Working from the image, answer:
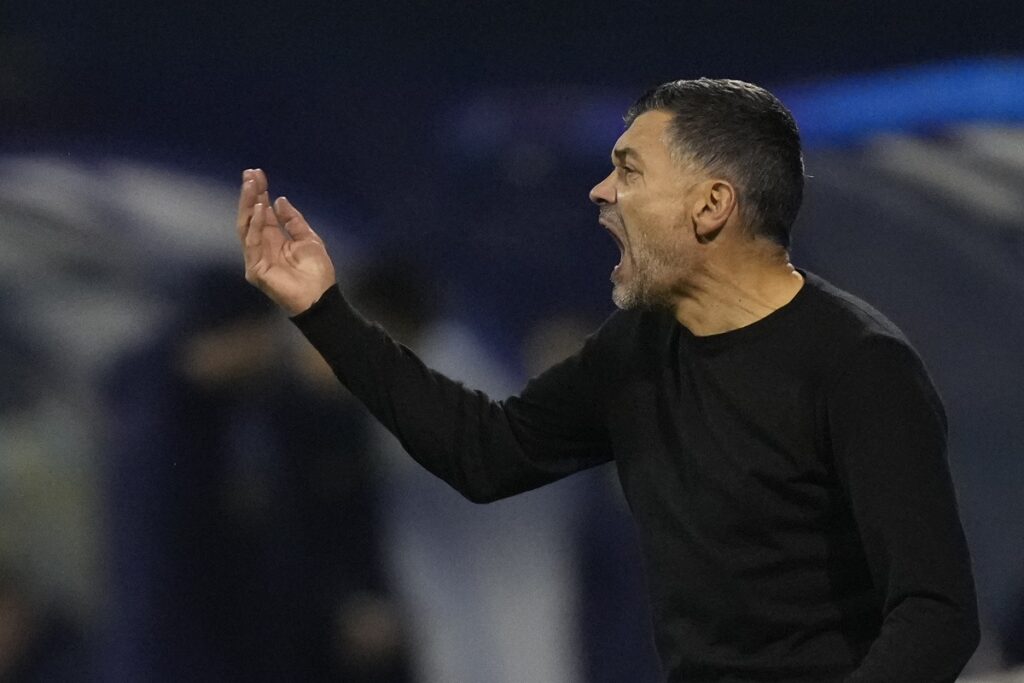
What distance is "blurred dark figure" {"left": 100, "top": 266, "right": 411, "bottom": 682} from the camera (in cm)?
180

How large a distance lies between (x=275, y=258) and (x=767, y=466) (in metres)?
0.53

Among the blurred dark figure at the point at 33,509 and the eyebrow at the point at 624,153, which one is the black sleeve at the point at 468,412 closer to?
the eyebrow at the point at 624,153

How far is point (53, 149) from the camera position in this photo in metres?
1.77

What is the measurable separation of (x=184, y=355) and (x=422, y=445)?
0.49 meters

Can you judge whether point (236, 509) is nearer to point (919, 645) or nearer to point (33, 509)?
point (33, 509)

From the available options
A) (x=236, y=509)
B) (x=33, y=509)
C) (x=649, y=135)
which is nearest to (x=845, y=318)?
(x=649, y=135)

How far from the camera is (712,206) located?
1339 mm

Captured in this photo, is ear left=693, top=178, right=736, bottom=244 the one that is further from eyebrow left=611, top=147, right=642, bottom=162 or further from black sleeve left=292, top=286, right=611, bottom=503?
black sleeve left=292, top=286, right=611, bottom=503

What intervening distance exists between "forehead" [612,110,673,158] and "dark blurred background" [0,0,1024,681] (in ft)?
1.68

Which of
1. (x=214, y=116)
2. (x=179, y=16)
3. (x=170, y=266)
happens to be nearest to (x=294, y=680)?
(x=170, y=266)

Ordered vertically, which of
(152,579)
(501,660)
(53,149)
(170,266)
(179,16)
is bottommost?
(501,660)

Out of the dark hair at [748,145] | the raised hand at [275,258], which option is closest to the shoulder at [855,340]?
the dark hair at [748,145]

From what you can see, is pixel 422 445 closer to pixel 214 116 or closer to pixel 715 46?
pixel 214 116

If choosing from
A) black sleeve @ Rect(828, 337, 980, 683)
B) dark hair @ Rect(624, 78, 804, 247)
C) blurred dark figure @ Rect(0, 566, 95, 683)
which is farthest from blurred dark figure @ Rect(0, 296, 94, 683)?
black sleeve @ Rect(828, 337, 980, 683)
